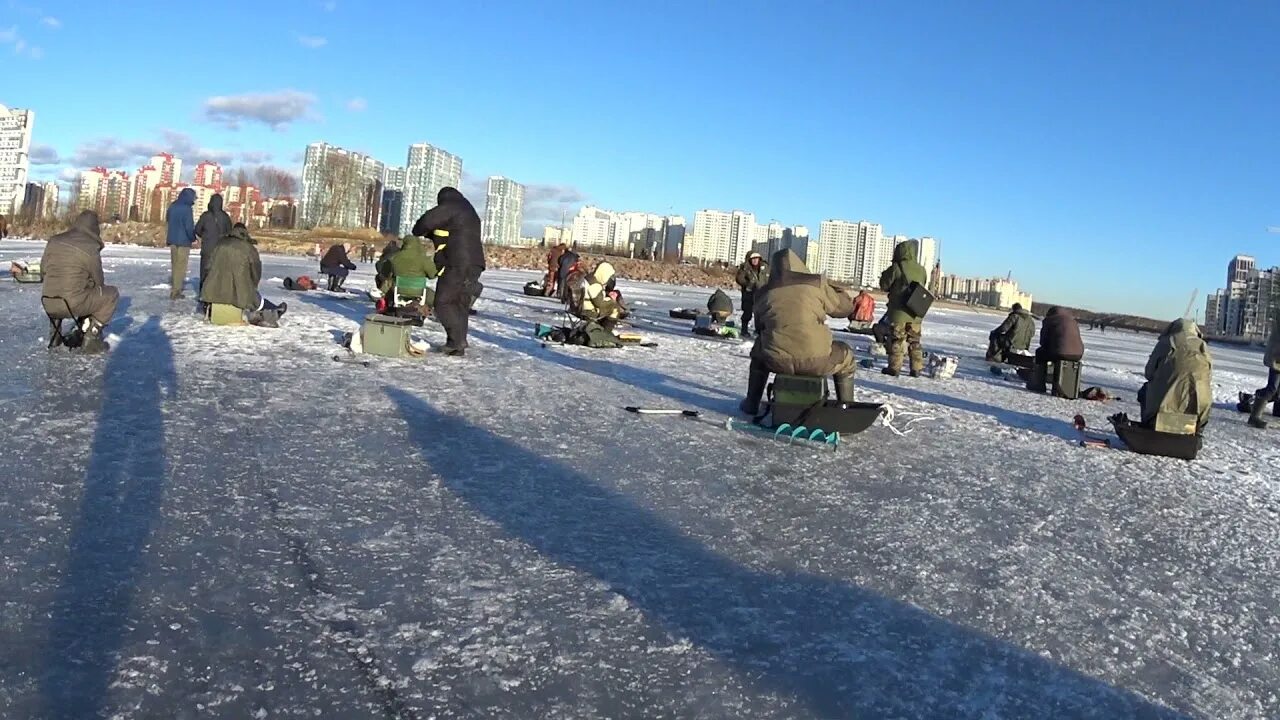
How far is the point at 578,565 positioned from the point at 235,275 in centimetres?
831

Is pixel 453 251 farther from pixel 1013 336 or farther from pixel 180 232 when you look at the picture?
pixel 1013 336

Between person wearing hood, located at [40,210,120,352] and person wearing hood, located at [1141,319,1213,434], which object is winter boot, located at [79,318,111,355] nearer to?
person wearing hood, located at [40,210,120,352]

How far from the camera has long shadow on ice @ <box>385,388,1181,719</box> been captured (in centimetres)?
273

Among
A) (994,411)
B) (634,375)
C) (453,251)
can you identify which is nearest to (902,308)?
(994,411)

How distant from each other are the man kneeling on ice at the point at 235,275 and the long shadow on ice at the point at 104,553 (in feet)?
14.0

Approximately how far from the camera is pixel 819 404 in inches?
254

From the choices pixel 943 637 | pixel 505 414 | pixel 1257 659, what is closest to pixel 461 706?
pixel 943 637

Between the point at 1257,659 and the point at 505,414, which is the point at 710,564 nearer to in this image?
the point at 1257,659

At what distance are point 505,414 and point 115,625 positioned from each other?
4011 millimetres

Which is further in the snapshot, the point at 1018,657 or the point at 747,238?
the point at 747,238

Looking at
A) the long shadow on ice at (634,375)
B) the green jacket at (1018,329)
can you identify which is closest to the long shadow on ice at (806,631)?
the long shadow on ice at (634,375)

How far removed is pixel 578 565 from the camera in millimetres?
3557

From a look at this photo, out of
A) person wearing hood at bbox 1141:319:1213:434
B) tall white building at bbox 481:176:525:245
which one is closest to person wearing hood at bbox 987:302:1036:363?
person wearing hood at bbox 1141:319:1213:434

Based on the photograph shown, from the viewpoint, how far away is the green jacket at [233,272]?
33.5 feet
